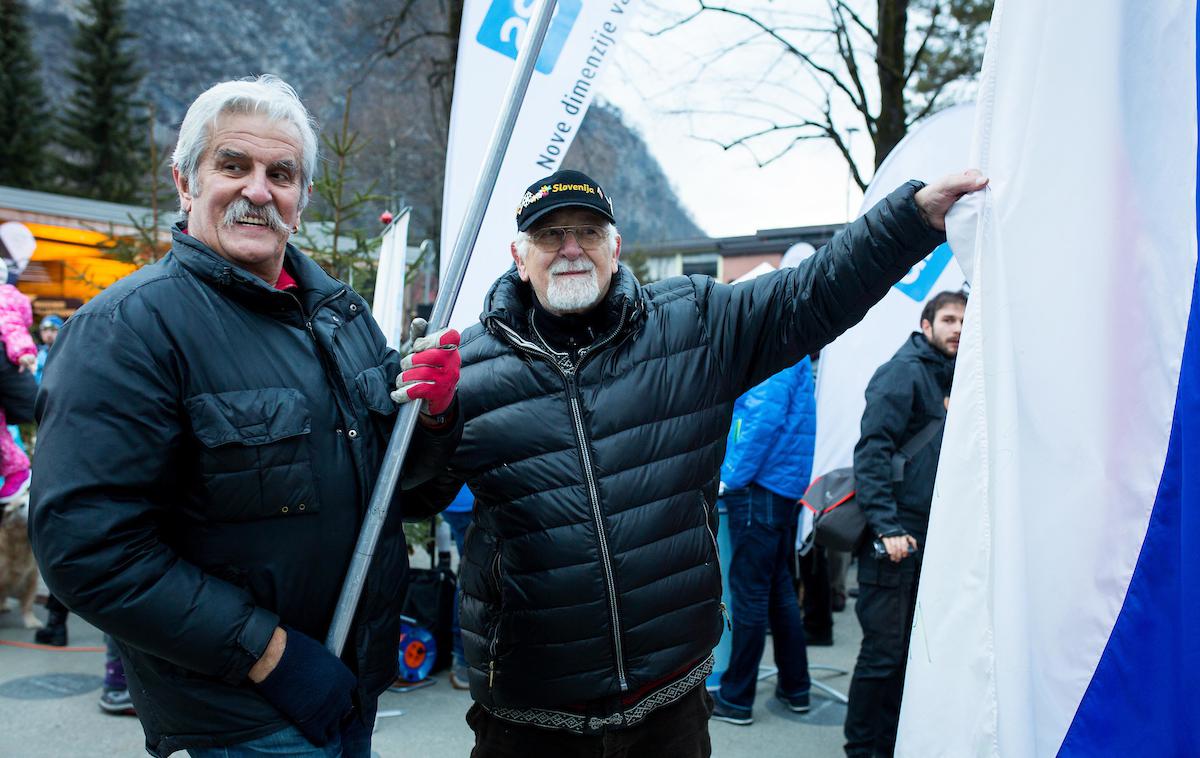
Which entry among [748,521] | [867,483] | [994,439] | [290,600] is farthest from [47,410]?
[748,521]

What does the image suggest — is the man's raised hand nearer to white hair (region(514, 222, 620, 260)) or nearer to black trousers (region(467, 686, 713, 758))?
white hair (region(514, 222, 620, 260))

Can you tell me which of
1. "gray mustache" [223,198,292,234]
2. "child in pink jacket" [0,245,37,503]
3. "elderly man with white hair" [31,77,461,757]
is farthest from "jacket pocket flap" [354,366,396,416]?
"child in pink jacket" [0,245,37,503]

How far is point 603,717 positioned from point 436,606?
296 cm

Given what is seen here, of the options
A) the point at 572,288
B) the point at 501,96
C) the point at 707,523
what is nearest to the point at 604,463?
the point at 707,523

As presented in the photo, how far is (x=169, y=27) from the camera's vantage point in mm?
60781

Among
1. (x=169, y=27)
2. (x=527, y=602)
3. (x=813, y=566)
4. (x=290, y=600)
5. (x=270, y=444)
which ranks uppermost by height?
(x=169, y=27)

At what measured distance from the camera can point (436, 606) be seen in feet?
16.7

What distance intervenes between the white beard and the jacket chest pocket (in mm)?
867

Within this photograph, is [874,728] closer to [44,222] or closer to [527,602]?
[527,602]

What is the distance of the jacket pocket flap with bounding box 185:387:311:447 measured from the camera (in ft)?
5.29

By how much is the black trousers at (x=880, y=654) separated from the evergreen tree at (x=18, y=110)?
31314mm

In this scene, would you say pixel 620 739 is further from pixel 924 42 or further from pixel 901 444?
pixel 924 42

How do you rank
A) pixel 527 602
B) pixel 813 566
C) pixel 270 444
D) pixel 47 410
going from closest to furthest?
1. pixel 47 410
2. pixel 270 444
3. pixel 527 602
4. pixel 813 566

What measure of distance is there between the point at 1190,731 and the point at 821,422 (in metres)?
3.44
